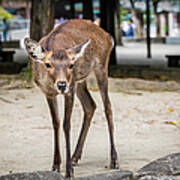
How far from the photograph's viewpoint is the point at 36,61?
4.18 m

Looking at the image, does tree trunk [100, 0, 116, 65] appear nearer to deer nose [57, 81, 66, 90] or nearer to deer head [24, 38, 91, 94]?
deer head [24, 38, 91, 94]

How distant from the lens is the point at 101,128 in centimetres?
677

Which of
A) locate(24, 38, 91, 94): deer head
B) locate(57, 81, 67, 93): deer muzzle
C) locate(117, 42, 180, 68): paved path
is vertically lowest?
locate(117, 42, 180, 68): paved path

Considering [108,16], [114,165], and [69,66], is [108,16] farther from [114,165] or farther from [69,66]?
[69,66]

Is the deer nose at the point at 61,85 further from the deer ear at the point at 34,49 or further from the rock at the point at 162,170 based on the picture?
the rock at the point at 162,170

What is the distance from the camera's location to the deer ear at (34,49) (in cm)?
402

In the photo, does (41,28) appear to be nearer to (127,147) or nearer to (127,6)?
(127,147)

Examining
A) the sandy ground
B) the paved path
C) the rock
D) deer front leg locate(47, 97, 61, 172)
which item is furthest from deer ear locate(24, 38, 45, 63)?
the paved path

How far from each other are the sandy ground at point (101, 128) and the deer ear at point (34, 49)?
1.26m

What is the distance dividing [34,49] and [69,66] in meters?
0.36

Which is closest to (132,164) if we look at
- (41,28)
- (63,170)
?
(63,170)

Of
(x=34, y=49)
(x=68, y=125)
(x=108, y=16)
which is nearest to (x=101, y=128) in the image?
(x=68, y=125)

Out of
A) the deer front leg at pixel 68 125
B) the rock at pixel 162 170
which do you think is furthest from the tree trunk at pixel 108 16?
the rock at pixel 162 170

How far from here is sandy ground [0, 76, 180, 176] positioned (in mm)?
5039
